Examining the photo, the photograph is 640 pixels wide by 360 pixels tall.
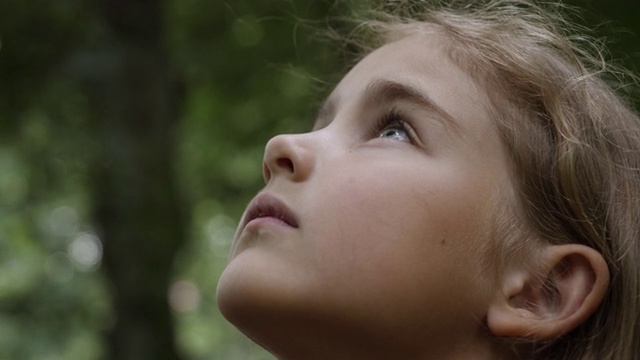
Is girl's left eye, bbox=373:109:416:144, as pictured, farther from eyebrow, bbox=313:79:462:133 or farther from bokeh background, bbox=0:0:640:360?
bokeh background, bbox=0:0:640:360

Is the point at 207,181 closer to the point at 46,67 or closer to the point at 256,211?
the point at 46,67

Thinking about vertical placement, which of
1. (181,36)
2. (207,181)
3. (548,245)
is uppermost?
(548,245)

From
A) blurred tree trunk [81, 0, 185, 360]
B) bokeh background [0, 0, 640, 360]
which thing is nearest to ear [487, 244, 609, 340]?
bokeh background [0, 0, 640, 360]

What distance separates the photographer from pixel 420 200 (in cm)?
204

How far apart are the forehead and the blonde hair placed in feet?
0.11

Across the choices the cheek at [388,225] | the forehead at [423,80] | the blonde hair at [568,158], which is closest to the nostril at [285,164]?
the cheek at [388,225]

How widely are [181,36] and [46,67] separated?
3.07ft

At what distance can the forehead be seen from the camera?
7.14ft

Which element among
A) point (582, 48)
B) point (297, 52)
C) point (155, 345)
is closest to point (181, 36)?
point (297, 52)

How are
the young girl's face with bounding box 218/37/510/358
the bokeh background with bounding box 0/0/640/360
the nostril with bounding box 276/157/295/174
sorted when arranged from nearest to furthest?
the young girl's face with bounding box 218/37/510/358, the nostril with bounding box 276/157/295/174, the bokeh background with bounding box 0/0/640/360

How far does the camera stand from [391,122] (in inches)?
85.7

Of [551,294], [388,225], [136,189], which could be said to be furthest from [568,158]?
[136,189]

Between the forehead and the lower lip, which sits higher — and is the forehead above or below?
above

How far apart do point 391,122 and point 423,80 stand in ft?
0.40
